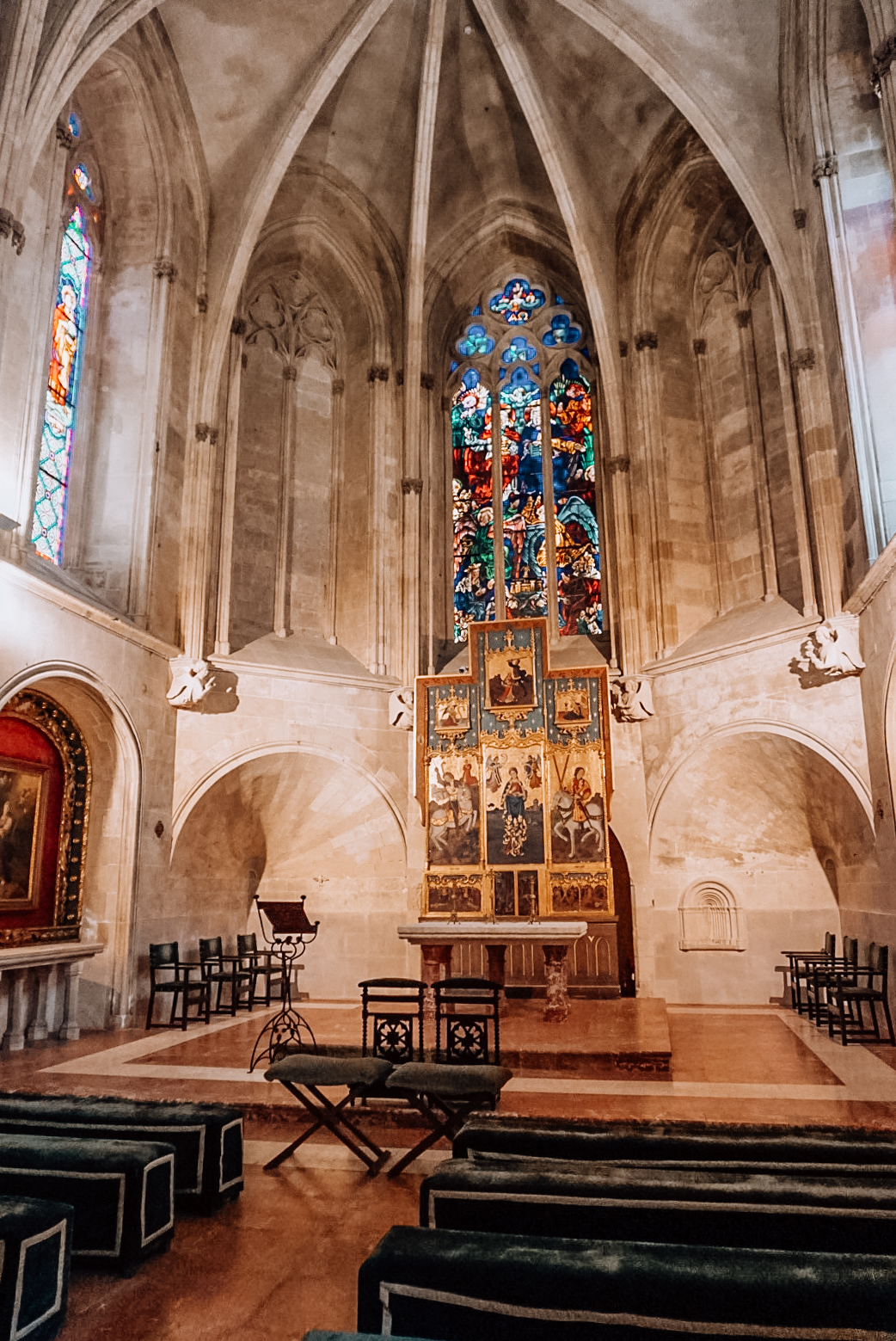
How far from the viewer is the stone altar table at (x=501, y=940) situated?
33.4 ft

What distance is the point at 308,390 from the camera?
16.1m

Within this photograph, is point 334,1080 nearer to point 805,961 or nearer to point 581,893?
point 581,893

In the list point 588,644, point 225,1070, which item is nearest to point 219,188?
point 588,644

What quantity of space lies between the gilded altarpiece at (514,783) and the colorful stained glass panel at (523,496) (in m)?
2.91

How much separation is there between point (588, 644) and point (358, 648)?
3.54 metres

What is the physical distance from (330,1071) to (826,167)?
11.3 metres

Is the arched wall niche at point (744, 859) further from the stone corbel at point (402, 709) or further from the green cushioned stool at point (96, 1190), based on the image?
the green cushioned stool at point (96, 1190)

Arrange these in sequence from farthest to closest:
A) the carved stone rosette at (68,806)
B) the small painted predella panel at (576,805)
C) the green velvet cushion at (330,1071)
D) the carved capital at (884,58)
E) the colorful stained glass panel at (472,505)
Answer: the colorful stained glass panel at (472,505)
the small painted predella panel at (576,805)
the carved stone rosette at (68,806)
the carved capital at (884,58)
the green velvet cushion at (330,1071)

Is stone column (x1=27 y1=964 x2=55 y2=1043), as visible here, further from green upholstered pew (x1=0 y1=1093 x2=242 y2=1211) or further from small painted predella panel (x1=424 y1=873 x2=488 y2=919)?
green upholstered pew (x1=0 y1=1093 x2=242 y2=1211)

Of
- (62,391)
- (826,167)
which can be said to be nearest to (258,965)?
(62,391)

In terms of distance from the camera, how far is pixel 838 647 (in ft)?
36.6

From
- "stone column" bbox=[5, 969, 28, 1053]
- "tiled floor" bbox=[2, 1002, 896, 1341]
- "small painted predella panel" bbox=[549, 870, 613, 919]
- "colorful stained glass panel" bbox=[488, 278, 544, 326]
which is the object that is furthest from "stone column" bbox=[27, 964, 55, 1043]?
"colorful stained glass panel" bbox=[488, 278, 544, 326]

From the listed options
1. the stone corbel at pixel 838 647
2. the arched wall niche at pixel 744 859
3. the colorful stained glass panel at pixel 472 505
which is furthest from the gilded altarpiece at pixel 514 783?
the colorful stained glass panel at pixel 472 505

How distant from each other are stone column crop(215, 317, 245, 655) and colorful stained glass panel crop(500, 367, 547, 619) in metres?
4.39
